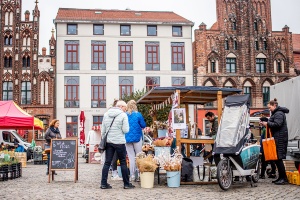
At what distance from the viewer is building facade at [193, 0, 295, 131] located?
135 feet

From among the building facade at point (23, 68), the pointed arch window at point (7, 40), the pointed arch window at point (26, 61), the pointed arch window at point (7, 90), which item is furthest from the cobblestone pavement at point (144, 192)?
the pointed arch window at point (7, 40)

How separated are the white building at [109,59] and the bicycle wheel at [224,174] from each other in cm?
3041

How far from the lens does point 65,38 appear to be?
39781 mm

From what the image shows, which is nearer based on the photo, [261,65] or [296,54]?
[261,65]

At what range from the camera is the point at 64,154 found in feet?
38.9

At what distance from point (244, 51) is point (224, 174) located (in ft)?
111

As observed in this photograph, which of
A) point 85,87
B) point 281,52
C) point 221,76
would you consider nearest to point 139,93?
point 85,87

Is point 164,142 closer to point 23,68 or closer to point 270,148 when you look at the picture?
point 270,148

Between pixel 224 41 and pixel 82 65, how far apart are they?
43.8ft

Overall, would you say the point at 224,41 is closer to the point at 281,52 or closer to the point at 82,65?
the point at 281,52

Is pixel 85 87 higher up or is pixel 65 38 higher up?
pixel 65 38

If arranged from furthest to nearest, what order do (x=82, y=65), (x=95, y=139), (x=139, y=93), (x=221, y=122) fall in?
(x=82, y=65)
(x=139, y=93)
(x=95, y=139)
(x=221, y=122)

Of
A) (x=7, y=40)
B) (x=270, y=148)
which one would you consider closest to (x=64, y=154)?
(x=270, y=148)

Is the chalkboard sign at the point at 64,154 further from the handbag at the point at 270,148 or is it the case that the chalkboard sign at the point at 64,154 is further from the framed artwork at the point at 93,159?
the framed artwork at the point at 93,159
